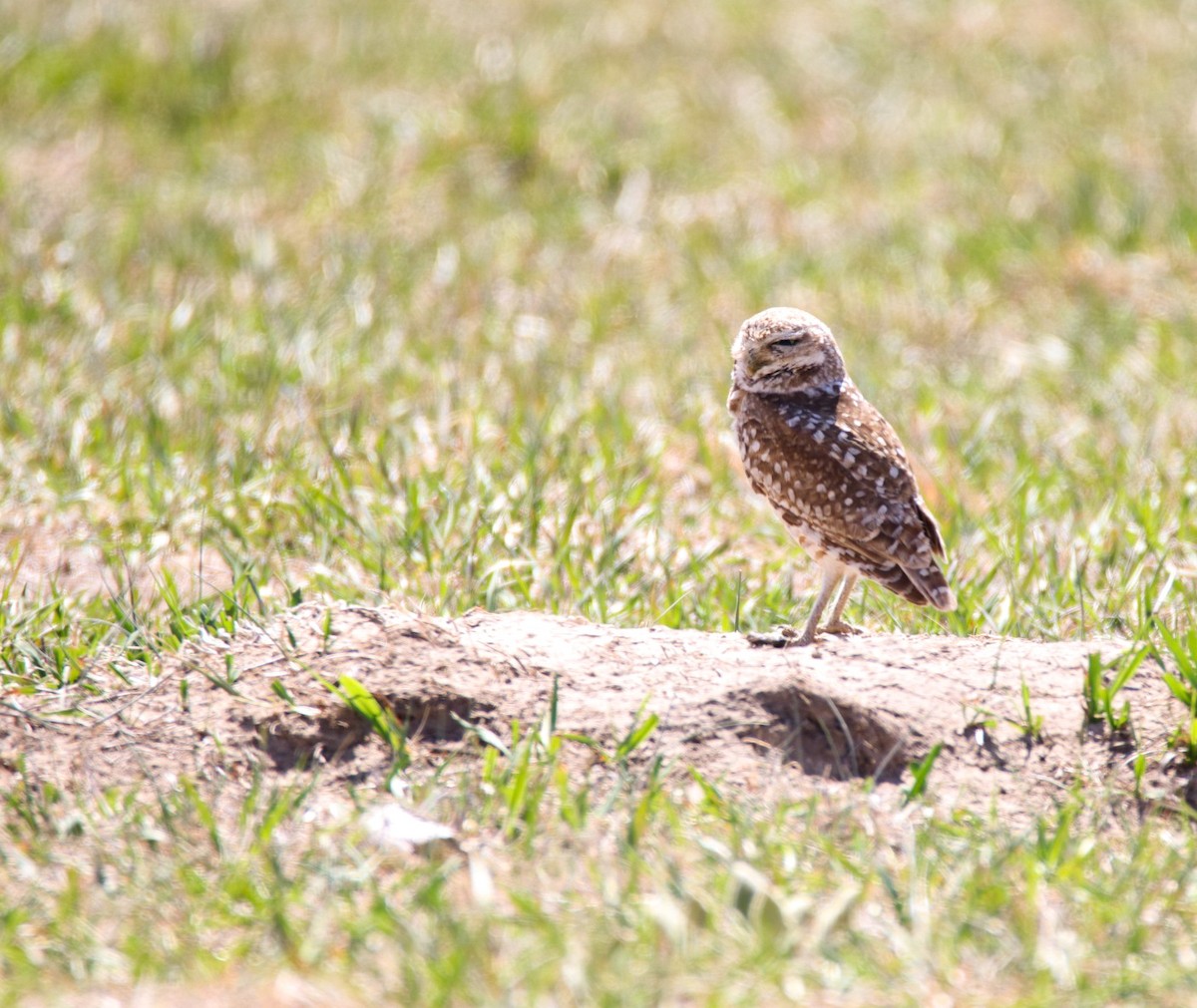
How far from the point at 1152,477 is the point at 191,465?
13.3ft

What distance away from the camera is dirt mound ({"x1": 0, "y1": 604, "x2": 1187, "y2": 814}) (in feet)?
13.0

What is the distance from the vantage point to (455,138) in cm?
1009

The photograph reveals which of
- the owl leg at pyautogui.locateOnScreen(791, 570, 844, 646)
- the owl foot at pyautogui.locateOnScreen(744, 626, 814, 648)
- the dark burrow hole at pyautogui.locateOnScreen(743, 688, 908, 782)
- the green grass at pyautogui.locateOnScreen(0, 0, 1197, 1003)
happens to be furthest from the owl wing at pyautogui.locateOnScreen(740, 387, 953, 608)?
the dark burrow hole at pyautogui.locateOnScreen(743, 688, 908, 782)

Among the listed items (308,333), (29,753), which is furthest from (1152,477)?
(29,753)

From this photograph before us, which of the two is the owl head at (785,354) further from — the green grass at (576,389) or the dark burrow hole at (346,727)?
the dark burrow hole at (346,727)

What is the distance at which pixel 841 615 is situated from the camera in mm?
5062

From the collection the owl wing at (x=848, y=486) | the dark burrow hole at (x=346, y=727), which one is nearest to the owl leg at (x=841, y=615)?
the owl wing at (x=848, y=486)

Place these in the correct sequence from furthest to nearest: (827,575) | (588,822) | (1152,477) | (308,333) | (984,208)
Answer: (984,208) → (308,333) → (1152,477) → (827,575) → (588,822)

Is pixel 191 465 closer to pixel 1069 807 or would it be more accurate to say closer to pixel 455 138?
pixel 1069 807

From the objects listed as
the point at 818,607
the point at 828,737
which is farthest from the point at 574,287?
the point at 828,737

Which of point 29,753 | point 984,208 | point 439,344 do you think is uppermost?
point 984,208

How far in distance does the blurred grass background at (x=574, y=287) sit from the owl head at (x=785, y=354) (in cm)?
76

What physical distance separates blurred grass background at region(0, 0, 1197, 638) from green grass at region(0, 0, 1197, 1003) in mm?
34

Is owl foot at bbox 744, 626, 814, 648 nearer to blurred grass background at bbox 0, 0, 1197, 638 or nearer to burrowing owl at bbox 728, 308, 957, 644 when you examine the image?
burrowing owl at bbox 728, 308, 957, 644
